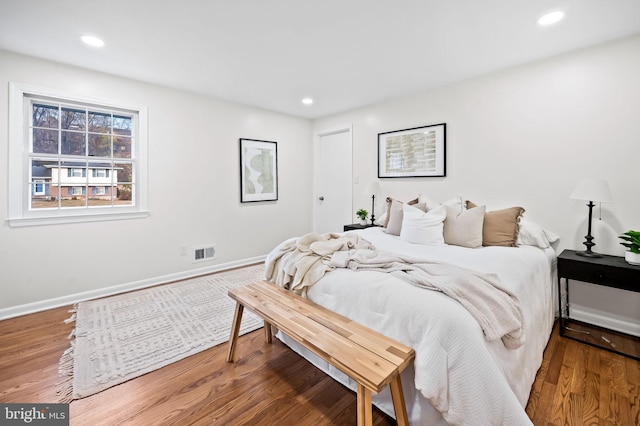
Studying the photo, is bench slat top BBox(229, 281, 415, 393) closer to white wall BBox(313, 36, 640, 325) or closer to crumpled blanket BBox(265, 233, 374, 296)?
crumpled blanket BBox(265, 233, 374, 296)

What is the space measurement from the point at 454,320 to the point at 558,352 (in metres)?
1.61

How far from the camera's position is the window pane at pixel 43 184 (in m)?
2.78

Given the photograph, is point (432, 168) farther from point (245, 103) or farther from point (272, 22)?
point (245, 103)

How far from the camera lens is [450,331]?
3.95 ft

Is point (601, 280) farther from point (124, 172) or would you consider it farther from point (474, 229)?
point (124, 172)

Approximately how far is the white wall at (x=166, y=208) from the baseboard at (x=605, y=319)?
3.72m

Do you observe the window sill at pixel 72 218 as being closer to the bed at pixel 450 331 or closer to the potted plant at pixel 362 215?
the bed at pixel 450 331

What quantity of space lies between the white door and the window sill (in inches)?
106

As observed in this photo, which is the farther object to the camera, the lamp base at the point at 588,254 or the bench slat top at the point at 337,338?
the lamp base at the point at 588,254

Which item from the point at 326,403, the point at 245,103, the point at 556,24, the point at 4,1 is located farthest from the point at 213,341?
Answer: the point at 556,24

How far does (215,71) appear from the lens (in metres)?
2.99

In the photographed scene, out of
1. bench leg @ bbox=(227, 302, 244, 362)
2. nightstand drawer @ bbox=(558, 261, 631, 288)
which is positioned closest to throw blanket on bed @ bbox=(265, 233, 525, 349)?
bench leg @ bbox=(227, 302, 244, 362)

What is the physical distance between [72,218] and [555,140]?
4.82m

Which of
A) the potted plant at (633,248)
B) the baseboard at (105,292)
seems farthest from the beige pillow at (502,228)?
the baseboard at (105,292)
